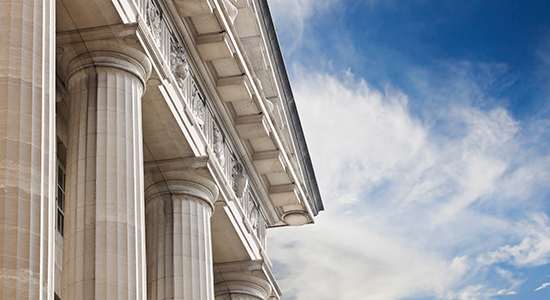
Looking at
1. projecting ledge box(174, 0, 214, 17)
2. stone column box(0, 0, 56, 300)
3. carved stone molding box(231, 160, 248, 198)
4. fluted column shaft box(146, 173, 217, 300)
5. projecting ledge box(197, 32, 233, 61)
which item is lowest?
stone column box(0, 0, 56, 300)

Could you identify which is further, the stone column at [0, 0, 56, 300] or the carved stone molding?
the carved stone molding

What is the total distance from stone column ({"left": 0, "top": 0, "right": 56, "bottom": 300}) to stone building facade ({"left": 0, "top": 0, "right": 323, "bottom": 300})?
28 mm

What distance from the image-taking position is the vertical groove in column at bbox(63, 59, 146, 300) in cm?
2119

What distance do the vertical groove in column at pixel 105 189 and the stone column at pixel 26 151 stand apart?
5.14 m

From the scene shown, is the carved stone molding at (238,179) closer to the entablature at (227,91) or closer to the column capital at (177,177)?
the entablature at (227,91)

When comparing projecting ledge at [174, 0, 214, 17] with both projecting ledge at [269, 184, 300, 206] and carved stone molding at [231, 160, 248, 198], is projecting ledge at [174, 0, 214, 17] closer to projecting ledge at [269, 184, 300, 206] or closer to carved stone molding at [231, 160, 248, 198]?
carved stone molding at [231, 160, 248, 198]

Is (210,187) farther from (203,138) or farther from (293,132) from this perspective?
(293,132)

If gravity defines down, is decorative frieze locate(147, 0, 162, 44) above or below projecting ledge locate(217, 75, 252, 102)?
below

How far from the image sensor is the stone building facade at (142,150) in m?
16.2

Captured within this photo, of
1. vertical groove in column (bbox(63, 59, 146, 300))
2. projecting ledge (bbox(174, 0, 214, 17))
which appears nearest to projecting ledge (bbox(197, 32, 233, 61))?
projecting ledge (bbox(174, 0, 214, 17))

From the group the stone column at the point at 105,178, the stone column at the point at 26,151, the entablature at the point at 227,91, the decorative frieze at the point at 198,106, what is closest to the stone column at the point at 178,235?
the entablature at the point at 227,91

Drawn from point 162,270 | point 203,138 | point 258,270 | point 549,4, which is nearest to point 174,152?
point 203,138

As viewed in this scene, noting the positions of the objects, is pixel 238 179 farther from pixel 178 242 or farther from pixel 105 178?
pixel 105 178

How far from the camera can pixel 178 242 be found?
3105cm
